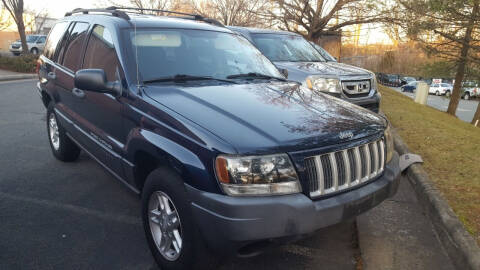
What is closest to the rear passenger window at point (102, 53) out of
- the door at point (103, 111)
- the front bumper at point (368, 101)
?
the door at point (103, 111)

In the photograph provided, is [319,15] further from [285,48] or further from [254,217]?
[254,217]

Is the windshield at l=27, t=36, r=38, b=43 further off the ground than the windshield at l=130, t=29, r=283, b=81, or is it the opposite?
the windshield at l=130, t=29, r=283, b=81

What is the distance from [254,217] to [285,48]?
6.25 metres

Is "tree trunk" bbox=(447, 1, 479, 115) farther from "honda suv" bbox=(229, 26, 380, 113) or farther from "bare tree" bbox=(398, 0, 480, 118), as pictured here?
"honda suv" bbox=(229, 26, 380, 113)

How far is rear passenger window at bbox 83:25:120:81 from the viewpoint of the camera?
332 centimetres

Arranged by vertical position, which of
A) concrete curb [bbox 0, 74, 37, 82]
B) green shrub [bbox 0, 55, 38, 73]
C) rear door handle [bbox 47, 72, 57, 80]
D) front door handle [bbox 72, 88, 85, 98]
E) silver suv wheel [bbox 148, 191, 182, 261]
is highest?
rear door handle [bbox 47, 72, 57, 80]

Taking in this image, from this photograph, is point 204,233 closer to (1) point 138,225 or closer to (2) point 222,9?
(1) point 138,225

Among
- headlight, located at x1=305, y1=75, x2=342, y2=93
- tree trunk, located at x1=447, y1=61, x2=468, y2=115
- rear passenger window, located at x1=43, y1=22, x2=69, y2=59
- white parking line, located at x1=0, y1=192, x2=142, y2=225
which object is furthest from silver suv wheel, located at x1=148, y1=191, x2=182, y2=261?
tree trunk, located at x1=447, y1=61, x2=468, y2=115

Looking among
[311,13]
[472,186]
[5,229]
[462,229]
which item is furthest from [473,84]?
[5,229]

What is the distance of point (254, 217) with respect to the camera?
7.00 feet

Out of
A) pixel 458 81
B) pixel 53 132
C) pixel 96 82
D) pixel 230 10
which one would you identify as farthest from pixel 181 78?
pixel 230 10

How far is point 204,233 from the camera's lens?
2.26 m

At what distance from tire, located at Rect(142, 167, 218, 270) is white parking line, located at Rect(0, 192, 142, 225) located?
2.56 feet

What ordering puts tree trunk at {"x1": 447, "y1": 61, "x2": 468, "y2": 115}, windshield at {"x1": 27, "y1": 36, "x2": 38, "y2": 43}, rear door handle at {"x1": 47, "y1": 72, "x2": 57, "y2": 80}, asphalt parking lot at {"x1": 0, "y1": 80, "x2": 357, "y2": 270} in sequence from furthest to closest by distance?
windshield at {"x1": 27, "y1": 36, "x2": 38, "y2": 43} < tree trunk at {"x1": 447, "y1": 61, "x2": 468, "y2": 115} < rear door handle at {"x1": 47, "y1": 72, "x2": 57, "y2": 80} < asphalt parking lot at {"x1": 0, "y1": 80, "x2": 357, "y2": 270}
